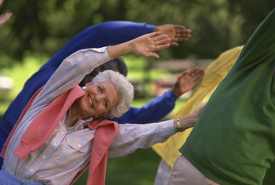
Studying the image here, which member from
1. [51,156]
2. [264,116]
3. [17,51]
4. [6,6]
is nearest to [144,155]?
[6,6]

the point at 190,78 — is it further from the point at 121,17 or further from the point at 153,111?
the point at 121,17

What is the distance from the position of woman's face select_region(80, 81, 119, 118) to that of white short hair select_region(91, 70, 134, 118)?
0.10 feet

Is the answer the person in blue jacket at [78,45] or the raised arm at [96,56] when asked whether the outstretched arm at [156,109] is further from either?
the raised arm at [96,56]

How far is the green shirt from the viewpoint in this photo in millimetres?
2467

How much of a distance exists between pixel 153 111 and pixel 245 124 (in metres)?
1.66

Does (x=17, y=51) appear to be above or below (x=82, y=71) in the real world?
below

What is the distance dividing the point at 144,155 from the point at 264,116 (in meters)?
6.93

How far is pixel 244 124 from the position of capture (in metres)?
2.47

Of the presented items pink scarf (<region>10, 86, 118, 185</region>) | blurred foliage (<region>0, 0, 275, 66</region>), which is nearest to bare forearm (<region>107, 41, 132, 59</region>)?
pink scarf (<region>10, 86, 118, 185</region>)

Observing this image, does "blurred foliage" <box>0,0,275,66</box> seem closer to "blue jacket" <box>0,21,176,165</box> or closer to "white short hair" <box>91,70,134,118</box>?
"blue jacket" <box>0,21,176,165</box>

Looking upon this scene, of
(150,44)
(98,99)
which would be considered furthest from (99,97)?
(150,44)

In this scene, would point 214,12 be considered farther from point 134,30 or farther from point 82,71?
point 82,71

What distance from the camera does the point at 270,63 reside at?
254 cm

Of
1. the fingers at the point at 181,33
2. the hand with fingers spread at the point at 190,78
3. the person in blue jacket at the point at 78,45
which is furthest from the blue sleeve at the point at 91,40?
the fingers at the point at 181,33
